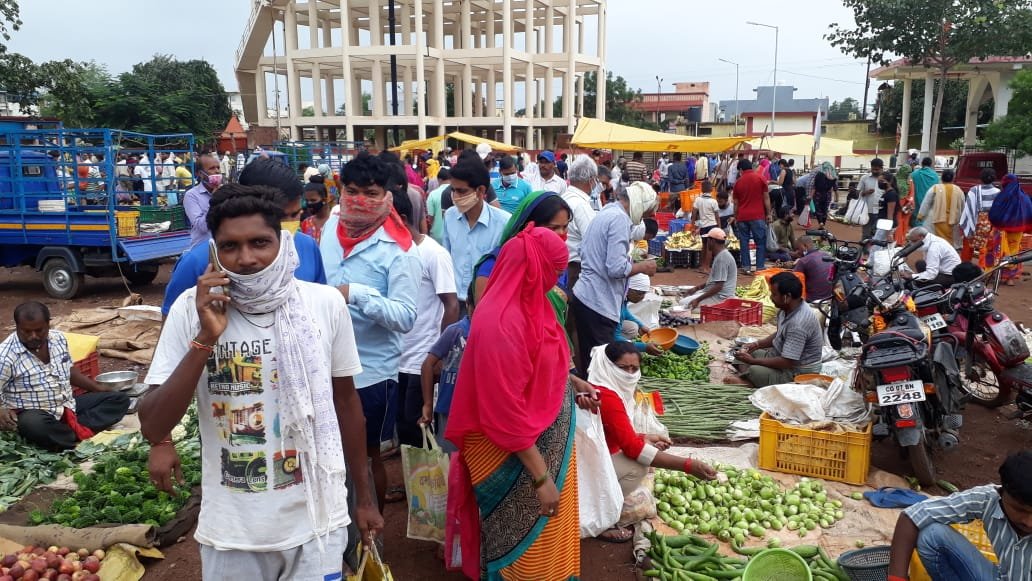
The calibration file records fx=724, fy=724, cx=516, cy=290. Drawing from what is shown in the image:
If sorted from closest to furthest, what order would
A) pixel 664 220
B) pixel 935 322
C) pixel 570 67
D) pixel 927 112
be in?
pixel 935 322 < pixel 664 220 < pixel 927 112 < pixel 570 67

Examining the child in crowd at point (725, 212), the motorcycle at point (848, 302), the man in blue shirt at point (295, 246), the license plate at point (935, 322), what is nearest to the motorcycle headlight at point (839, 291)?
the motorcycle at point (848, 302)

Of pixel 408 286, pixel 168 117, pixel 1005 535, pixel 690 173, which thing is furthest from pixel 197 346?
pixel 168 117

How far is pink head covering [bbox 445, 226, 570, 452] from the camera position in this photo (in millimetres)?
2531

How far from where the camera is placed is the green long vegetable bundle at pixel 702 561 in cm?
356

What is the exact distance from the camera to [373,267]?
341cm

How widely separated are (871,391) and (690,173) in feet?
64.9

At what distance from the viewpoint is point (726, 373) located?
6.63 metres

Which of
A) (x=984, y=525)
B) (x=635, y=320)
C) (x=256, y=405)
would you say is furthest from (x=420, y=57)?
(x=256, y=405)

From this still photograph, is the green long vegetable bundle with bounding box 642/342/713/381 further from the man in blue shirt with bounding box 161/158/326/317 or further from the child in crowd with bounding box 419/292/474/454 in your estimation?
the man in blue shirt with bounding box 161/158/326/317

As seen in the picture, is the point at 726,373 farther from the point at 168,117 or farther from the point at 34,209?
the point at 168,117

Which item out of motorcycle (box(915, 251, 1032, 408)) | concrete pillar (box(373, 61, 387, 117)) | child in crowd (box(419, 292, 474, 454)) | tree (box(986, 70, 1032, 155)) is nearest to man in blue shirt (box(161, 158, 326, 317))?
child in crowd (box(419, 292, 474, 454))

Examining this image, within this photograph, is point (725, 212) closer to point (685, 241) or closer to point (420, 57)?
point (685, 241)

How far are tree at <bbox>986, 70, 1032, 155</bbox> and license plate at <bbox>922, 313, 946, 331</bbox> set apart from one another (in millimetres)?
20373

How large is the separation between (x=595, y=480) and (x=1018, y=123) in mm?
23923
